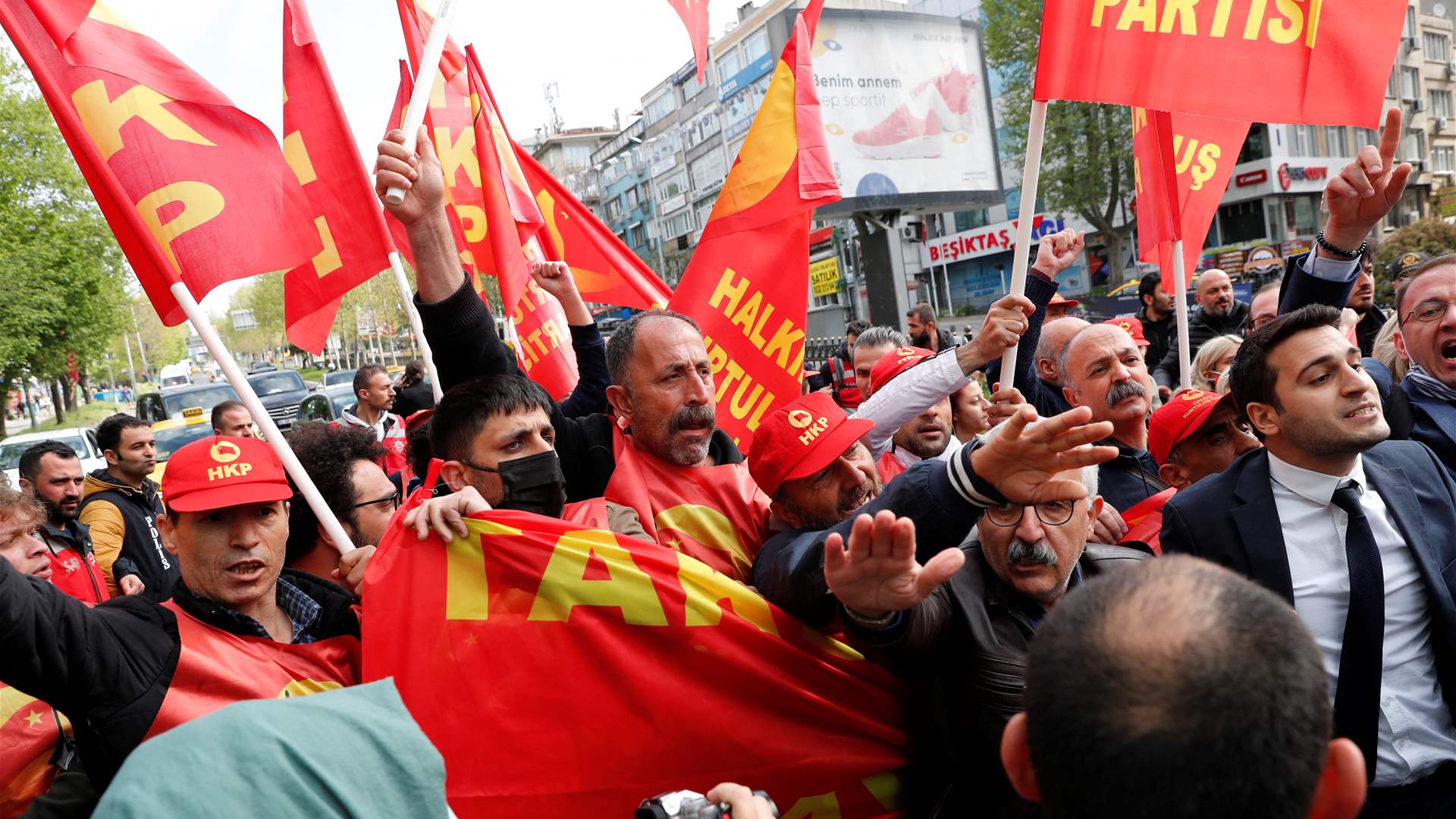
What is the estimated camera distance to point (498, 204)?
4.62 m

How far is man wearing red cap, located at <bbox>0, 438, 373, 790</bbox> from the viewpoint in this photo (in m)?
2.03

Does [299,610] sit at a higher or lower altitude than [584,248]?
lower

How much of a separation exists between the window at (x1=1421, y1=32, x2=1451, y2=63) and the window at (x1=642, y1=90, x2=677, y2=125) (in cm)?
4371

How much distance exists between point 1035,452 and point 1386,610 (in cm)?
117

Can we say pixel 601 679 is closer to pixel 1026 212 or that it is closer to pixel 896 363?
pixel 1026 212

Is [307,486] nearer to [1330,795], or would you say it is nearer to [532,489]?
[532,489]

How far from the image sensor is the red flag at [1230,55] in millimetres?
3008

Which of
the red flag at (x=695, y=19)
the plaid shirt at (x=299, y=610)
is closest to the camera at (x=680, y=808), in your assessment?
the plaid shirt at (x=299, y=610)

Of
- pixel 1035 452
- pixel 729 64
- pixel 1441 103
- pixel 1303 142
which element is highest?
pixel 729 64

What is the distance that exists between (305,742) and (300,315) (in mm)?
3273

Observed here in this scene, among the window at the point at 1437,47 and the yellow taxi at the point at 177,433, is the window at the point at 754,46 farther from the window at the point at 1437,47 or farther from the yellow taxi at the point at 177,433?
the yellow taxi at the point at 177,433

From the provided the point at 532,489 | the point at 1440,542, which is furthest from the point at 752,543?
the point at 1440,542

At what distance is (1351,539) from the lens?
95.0 inches

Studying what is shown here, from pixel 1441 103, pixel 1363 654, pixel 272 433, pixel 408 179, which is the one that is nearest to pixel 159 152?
pixel 408 179
